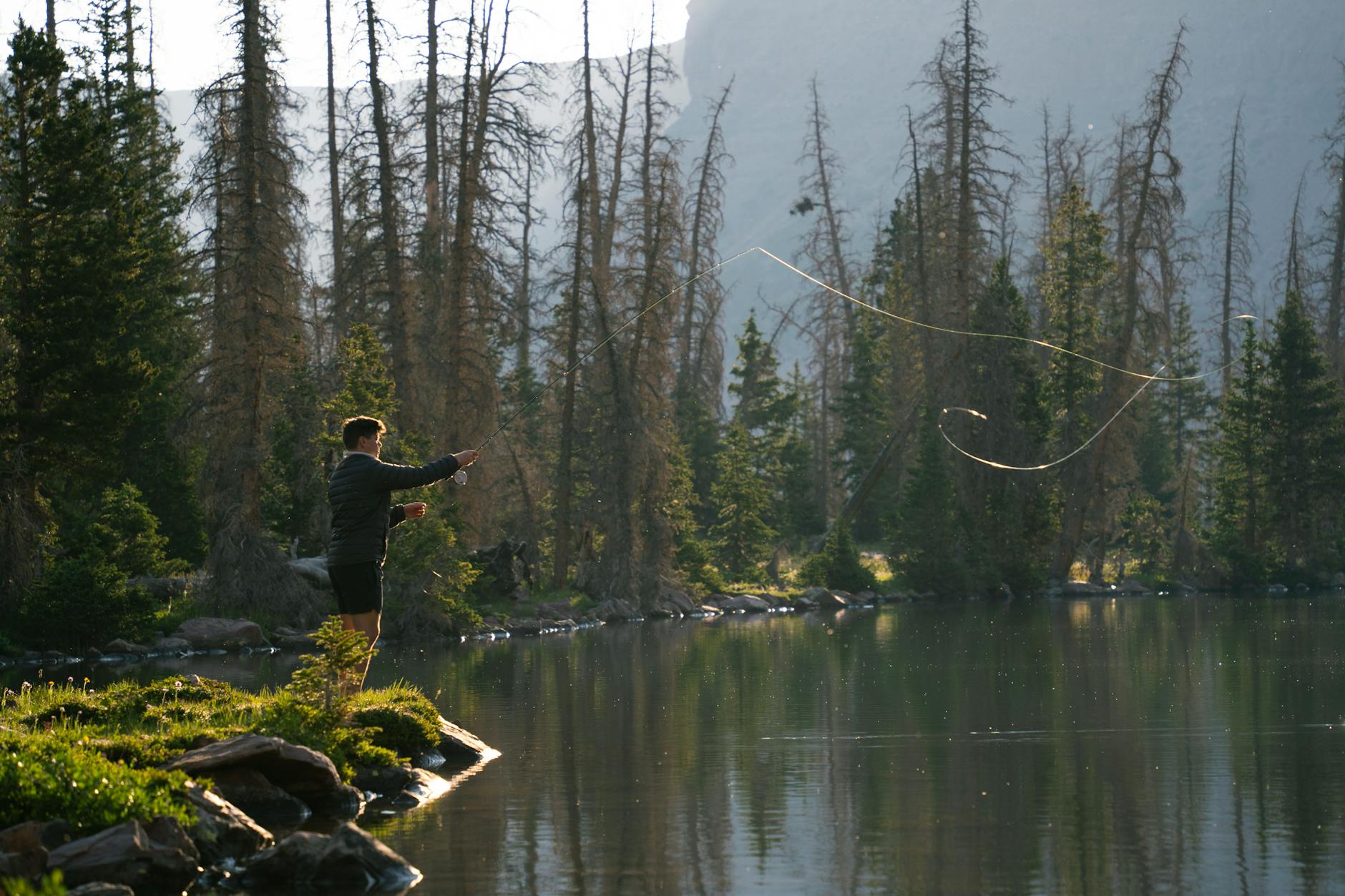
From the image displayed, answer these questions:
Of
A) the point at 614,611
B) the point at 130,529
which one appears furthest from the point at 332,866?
the point at 614,611

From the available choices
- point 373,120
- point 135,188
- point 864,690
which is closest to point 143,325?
point 135,188

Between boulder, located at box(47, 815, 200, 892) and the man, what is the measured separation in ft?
12.5

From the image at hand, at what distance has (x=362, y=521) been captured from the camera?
1198cm

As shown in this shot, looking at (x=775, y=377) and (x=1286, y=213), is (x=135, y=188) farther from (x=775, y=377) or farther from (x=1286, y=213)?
(x=1286, y=213)

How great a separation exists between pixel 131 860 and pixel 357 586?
428cm

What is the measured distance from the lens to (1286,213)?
16238cm

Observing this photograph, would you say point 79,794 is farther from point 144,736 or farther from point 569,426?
point 569,426

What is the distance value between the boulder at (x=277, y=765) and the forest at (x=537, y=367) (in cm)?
1175

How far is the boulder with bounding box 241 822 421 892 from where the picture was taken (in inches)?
315

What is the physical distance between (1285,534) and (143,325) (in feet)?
113

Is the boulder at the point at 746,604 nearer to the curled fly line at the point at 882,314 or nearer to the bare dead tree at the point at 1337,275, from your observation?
the curled fly line at the point at 882,314

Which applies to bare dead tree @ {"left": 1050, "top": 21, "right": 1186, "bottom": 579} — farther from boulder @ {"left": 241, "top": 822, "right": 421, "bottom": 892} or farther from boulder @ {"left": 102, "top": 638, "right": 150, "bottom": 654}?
boulder @ {"left": 241, "top": 822, "right": 421, "bottom": 892}

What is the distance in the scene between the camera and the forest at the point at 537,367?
26750 millimetres

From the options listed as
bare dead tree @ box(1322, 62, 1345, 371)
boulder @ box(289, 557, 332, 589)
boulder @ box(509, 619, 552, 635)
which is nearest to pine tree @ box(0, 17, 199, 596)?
boulder @ box(289, 557, 332, 589)
